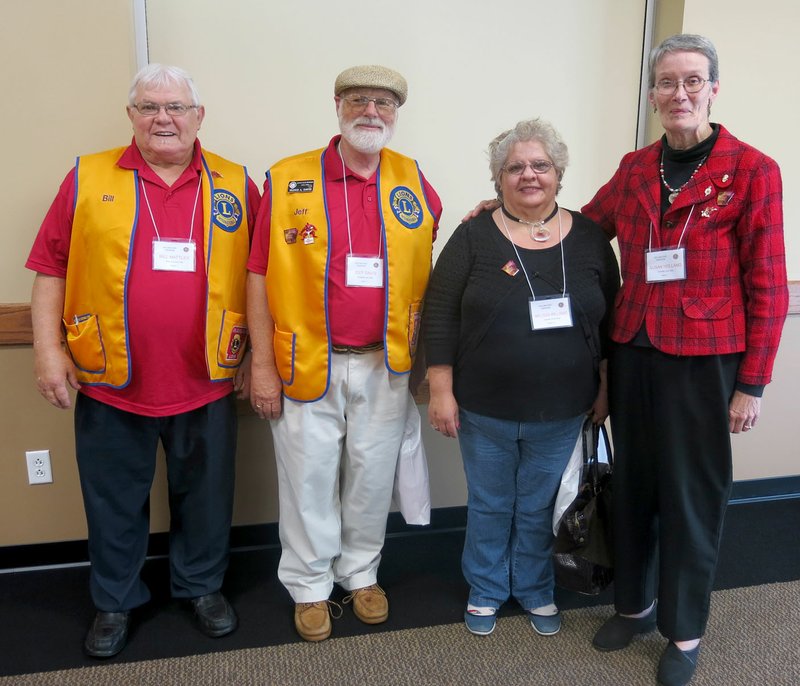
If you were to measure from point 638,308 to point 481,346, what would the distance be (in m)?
0.43

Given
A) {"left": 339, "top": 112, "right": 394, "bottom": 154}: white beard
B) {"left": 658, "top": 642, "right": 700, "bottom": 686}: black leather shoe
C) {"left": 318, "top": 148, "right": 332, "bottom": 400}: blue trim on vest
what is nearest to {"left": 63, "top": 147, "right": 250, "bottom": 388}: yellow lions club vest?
{"left": 318, "top": 148, "right": 332, "bottom": 400}: blue trim on vest

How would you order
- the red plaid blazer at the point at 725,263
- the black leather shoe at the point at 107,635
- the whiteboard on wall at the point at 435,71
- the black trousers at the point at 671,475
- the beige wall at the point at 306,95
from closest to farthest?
1. the red plaid blazer at the point at 725,263
2. the black trousers at the point at 671,475
3. the black leather shoe at the point at 107,635
4. the beige wall at the point at 306,95
5. the whiteboard on wall at the point at 435,71

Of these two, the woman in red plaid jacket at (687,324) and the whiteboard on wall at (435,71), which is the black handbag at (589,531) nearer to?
the woman in red plaid jacket at (687,324)

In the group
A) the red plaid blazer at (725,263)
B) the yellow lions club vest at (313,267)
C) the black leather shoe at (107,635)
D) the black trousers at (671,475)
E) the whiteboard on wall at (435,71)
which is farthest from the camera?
the whiteboard on wall at (435,71)

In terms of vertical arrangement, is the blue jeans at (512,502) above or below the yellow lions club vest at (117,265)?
below

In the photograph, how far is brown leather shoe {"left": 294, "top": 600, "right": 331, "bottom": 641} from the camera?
6.34ft

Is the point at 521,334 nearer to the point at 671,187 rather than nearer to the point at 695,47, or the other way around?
the point at 671,187

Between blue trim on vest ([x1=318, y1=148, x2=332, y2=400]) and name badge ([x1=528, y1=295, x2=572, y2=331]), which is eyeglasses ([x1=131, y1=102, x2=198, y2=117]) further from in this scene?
name badge ([x1=528, y1=295, x2=572, y2=331])

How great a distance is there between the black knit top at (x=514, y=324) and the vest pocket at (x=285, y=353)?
1.29 feet

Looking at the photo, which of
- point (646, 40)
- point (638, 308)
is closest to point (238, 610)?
point (638, 308)

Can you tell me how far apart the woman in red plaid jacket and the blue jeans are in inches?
7.9

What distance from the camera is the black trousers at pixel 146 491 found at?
1.82 metres

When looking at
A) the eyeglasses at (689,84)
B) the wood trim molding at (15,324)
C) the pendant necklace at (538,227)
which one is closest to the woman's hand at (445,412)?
the pendant necklace at (538,227)

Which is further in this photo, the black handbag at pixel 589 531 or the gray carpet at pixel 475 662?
the black handbag at pixel 589 531
